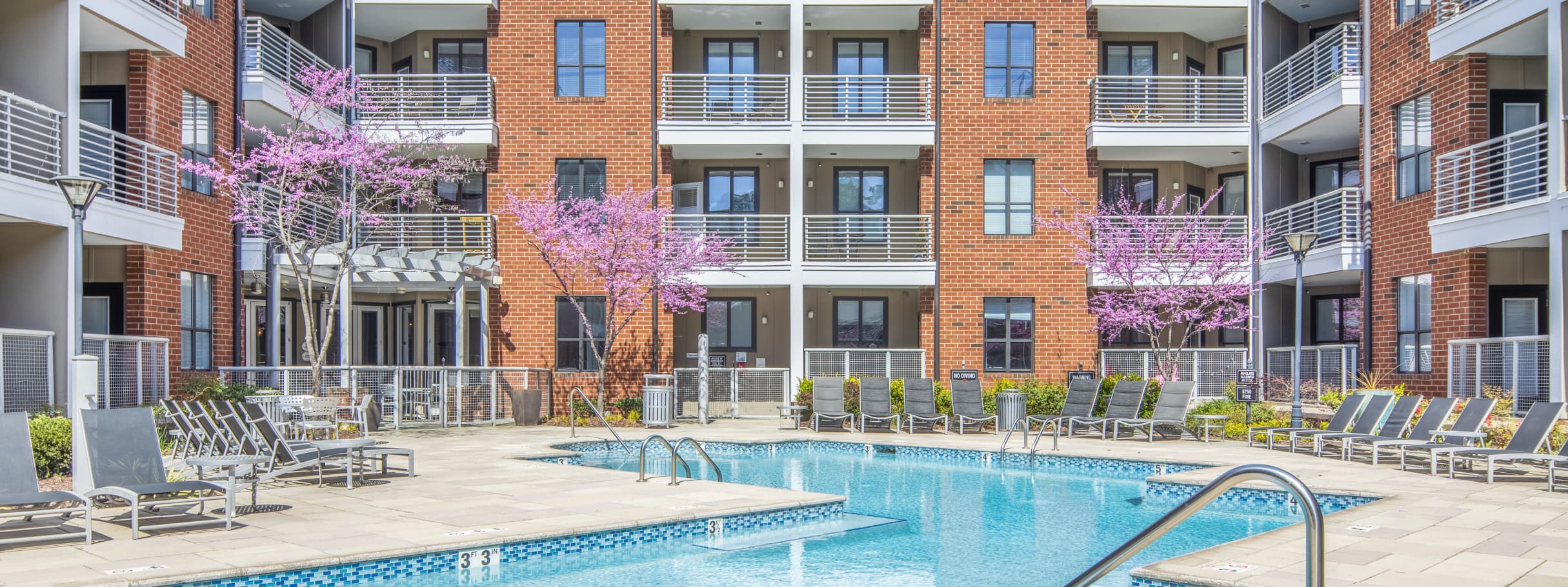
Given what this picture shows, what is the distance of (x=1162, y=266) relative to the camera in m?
22.0

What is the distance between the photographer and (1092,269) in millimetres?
23672

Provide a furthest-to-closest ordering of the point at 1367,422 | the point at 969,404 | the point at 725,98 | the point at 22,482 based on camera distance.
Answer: the point at 725,98 < the point at 969,404 < the point at 1367,422 < the point at 22,482

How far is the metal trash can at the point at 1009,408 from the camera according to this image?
64.4 ft

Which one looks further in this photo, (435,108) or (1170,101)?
(1170,101)

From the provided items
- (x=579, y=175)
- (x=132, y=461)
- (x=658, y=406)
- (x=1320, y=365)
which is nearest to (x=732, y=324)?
(x=579, y=175)

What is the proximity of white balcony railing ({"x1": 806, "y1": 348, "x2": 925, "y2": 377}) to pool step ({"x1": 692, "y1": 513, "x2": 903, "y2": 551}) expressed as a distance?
484 inches

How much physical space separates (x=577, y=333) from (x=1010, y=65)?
10.00m

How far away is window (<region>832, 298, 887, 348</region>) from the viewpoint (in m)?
25.8

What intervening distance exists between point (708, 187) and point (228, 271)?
981 cm

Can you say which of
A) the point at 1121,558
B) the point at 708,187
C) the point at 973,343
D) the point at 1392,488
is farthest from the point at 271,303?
the point at 1121,558

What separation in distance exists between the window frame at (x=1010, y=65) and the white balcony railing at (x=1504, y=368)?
9.76 metres

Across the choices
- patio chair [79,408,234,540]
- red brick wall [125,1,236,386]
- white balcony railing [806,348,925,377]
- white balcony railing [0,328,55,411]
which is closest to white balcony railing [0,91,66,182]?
white balcony railing [0,328,55,411]

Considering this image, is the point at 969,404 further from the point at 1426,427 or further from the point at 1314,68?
the point at 1314,68

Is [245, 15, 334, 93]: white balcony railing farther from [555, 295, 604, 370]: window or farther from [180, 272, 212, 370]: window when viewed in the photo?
[555, 295, 604, 370]: window
